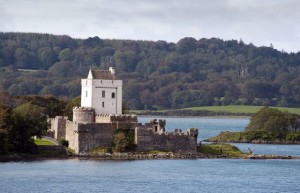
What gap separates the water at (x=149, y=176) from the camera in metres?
58.3

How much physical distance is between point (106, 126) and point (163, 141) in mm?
4315

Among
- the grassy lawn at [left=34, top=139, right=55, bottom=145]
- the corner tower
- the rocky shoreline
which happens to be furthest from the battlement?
the grassy lawn at [left=34, top=139, right=55, bottom=145]

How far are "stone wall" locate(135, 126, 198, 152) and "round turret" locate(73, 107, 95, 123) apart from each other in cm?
387

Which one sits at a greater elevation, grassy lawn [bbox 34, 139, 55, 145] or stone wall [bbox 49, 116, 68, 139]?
stone wall [bbox 49, 116, 68, 139]

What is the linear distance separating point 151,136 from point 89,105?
5.84 meters

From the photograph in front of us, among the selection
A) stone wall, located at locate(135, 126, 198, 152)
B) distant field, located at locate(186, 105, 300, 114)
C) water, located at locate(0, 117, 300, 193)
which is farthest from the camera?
distant field, located at locate(186, 105, 300, 114)

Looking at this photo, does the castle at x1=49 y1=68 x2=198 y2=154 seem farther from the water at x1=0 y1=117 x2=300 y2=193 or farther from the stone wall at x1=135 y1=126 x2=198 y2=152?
the water at x1=0 y1=117 x2=300 y2=193

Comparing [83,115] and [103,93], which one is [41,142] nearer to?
[83,115]

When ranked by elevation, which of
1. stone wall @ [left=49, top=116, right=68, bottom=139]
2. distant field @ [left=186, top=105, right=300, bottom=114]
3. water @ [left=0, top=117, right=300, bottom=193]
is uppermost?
distant field @ [left=186, top=105, right=300, bottom=114]

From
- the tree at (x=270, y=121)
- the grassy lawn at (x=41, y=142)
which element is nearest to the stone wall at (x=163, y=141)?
the grassy lawn at (x=41, y=142)

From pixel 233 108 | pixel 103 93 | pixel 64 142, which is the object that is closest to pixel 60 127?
pixel 64 142

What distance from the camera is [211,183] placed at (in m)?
62.4

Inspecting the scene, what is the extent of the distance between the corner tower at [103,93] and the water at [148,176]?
22.9 ft

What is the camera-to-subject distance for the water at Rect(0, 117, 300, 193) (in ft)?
191
